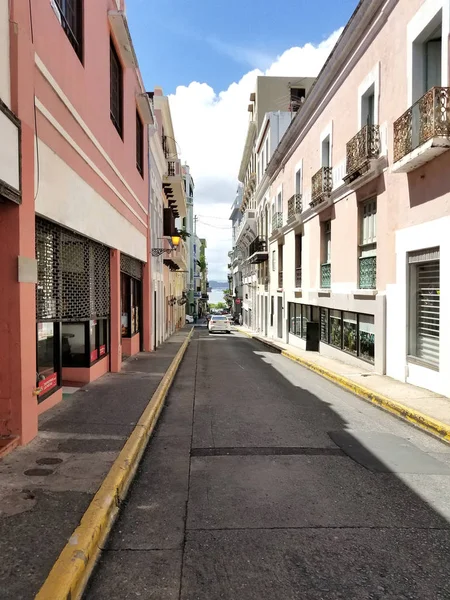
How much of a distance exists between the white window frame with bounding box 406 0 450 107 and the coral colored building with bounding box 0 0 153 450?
6.47 meters

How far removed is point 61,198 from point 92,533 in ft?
15.9

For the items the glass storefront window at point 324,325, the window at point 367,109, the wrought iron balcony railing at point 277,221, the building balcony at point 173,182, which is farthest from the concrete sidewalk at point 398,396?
the building balcony at point 173,182

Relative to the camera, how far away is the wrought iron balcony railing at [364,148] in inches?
448

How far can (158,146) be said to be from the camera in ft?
65.2

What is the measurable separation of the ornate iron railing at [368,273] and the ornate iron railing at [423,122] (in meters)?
3.03

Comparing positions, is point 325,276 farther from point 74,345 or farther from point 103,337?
point 74,345

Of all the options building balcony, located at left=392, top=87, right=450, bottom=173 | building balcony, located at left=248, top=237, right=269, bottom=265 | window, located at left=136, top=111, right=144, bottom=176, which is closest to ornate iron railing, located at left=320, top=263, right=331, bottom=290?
building balcony, located at left=392, top=87, right=450, bottom=173

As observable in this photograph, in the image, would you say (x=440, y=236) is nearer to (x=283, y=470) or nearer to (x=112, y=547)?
(x=283, y=470)

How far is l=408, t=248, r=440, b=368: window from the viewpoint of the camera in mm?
8969

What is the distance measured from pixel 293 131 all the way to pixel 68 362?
1545cm

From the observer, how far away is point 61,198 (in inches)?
261

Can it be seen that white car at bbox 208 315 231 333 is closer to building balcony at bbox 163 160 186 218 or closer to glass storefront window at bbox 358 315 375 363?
building balcony at bbox 163 160 186 218

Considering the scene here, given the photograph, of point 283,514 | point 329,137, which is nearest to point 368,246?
point 329,137

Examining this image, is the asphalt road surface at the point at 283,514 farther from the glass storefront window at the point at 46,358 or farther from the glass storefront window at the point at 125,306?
the glass storefront window at the point at 125,306
